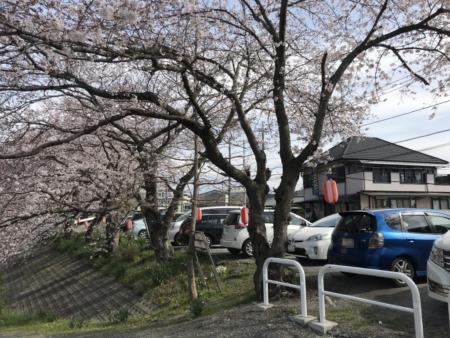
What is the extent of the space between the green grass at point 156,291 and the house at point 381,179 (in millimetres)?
22077

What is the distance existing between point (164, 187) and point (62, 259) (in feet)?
50.1

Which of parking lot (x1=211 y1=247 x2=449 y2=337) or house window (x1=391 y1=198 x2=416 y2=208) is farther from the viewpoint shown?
house window (x1=391 y1=198 x2=416 y2=208)

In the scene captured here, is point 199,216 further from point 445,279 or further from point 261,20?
point 445,279

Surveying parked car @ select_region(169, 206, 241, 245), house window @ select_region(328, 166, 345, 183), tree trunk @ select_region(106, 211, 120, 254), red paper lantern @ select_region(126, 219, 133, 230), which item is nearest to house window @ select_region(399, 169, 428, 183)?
house window @ select_region(328, 166, 345, 183)

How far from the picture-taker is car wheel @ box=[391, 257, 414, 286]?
841 centimetres

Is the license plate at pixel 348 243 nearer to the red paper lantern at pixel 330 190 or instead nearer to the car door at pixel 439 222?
the car door at pixel 439 222

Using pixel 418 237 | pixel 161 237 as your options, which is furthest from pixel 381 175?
pixel 418 237

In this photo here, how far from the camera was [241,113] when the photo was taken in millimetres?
8898

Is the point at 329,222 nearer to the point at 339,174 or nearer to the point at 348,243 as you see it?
the point at 348,243

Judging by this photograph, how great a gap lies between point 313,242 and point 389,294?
3.54m

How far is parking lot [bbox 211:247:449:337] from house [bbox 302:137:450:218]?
1090 inches

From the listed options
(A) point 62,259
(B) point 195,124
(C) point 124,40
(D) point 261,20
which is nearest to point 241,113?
(B) point 195,124

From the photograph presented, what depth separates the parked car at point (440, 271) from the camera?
5.92 m

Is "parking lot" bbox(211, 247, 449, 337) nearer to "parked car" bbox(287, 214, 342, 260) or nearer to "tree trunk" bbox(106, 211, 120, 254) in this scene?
"parked car" bbox(287, 214, 342, 260)
